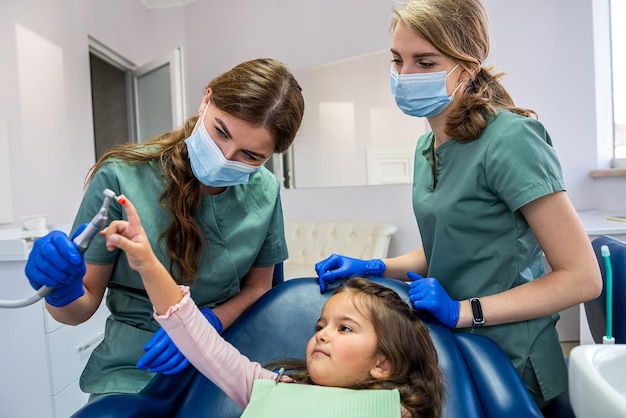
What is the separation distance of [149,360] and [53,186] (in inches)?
92.7

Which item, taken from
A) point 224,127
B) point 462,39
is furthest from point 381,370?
point 462,39

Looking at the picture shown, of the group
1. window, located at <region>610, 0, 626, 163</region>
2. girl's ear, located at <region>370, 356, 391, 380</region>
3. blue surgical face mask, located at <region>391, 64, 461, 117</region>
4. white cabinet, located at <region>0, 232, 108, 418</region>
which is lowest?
white cabinet, located at <region>0, 232, 108, 418</region>

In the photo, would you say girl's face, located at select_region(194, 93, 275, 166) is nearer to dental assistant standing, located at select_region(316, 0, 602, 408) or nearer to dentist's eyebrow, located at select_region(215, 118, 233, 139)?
dentist's eyebrow, located at select_region(215, 118, 233, 139)

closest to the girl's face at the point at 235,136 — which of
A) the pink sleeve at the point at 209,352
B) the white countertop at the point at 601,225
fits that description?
the pink sleeve at the point at 209,352

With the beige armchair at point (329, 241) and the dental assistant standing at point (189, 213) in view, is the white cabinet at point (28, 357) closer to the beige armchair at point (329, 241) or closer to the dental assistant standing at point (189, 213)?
the dental assistant standing at point (189, 213)

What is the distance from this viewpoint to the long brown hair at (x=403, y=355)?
2.99 feet

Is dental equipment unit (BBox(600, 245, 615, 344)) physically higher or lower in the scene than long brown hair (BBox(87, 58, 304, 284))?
lower

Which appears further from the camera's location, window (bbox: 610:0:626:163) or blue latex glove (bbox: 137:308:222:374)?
window (bbox: 610:0:626:163)

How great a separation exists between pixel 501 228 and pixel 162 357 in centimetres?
79

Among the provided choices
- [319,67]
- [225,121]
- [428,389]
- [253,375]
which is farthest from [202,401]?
[319,67]

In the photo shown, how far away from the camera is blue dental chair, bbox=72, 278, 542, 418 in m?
0.90

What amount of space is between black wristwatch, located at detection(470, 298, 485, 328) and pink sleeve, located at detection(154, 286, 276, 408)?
1.50 ft

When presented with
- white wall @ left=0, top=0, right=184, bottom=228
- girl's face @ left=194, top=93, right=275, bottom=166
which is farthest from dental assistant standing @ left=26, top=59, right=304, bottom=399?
white wall @ left=0, top=0, right=184, bottom=228

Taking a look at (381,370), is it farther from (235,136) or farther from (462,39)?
(462,39)
